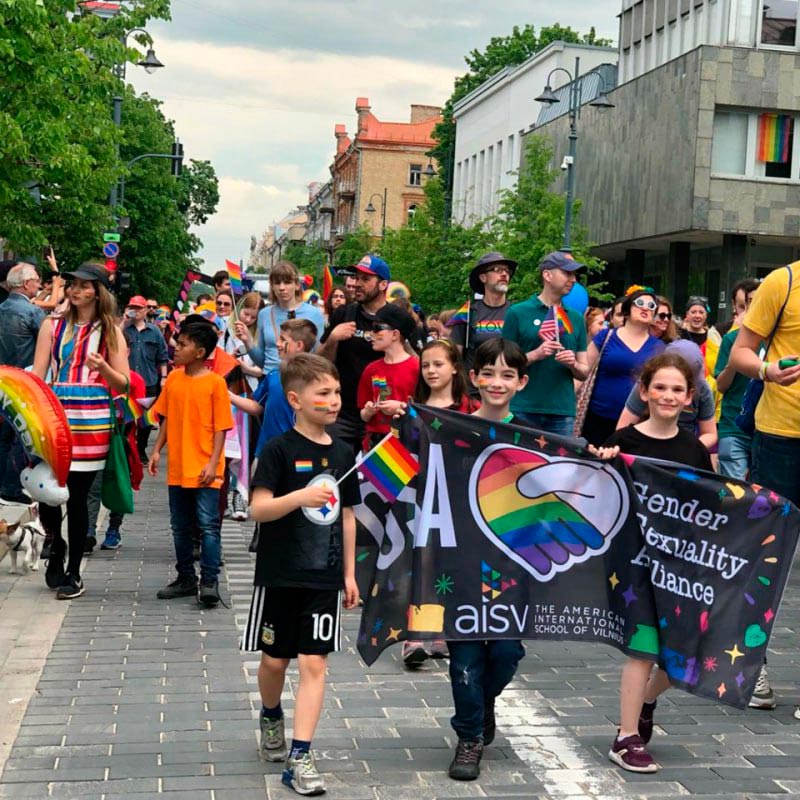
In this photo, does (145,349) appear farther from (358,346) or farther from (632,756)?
(632,756)

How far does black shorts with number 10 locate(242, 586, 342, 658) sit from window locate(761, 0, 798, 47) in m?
37.3

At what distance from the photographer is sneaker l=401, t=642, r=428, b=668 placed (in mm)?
7520

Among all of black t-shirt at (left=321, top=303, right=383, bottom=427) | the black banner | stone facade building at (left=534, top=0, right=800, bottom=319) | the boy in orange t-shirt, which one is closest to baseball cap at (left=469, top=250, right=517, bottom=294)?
black t-shirt at (left=321, top=303, right=383, bottom=427)

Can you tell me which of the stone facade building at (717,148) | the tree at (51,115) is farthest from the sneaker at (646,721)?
the stone facade building at (717,148)

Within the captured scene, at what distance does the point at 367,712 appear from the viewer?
21.6ft

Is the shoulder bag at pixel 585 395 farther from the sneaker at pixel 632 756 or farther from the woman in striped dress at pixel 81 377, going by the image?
the sneaker at pixel 632 756

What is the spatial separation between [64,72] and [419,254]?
119 feet

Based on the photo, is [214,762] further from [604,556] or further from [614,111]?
[614,111]

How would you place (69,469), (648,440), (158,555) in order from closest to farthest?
(648,440) → (69,469) → (158,555)

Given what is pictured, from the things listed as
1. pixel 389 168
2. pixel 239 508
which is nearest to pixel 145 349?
pixel 239 508

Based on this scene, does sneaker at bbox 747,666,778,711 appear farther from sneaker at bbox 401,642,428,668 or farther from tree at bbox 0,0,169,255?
tree at bbox 0,0,169,255

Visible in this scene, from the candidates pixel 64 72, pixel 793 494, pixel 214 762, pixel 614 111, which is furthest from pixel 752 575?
pixel 614 111

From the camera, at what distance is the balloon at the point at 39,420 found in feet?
29.6

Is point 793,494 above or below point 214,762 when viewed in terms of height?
above
